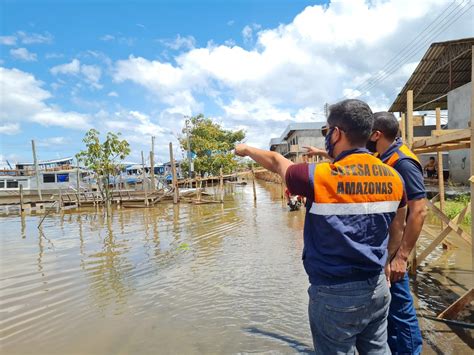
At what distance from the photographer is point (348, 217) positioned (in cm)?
173

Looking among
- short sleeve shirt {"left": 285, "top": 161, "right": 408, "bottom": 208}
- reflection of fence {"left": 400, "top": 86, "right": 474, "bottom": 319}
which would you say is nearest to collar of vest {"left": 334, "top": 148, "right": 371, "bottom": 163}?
short sleeve shirt {"left": 285, "top": 161, "right": 408, "bottom": 208}

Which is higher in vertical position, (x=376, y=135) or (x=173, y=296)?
(x=376, y=135)

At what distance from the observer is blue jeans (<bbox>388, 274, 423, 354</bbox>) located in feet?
8.72

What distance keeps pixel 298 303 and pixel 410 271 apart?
6.86 feet

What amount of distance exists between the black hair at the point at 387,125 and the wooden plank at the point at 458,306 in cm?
215

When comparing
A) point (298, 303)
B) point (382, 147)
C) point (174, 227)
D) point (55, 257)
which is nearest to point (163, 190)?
point (174, 227)

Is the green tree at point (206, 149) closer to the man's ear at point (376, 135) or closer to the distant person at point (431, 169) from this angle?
the distant person at point (431, 169)

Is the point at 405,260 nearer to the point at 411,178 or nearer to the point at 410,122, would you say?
the point at 411,178

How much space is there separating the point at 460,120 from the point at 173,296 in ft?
50.5

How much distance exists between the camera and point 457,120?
15.8 meters

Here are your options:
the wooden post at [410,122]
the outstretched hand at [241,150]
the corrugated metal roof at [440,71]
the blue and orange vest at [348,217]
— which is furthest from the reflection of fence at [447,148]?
the corrugated metal roof at [440,71]

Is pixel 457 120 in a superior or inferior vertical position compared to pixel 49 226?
superior

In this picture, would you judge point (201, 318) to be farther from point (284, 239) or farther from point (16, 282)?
point (284, 239)

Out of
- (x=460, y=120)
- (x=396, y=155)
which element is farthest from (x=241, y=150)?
(x=460, y=120)
